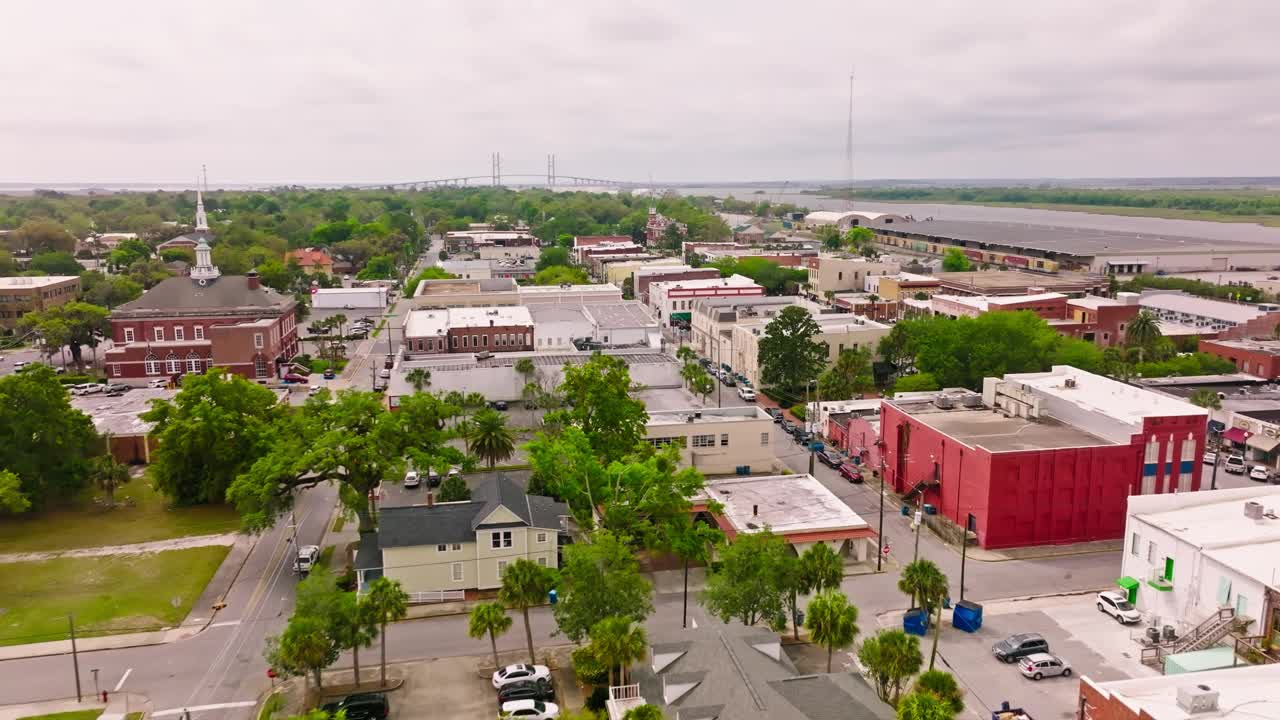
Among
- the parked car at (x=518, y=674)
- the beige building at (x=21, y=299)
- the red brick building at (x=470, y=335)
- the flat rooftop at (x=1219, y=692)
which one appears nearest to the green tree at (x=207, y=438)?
the parked car at (x=518, y=674)

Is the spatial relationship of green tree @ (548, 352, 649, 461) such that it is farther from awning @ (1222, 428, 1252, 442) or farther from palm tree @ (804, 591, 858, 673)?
awning @ (1222, 428, 1252, 442)

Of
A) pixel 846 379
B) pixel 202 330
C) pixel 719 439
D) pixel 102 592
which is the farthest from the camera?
pixel 202 330

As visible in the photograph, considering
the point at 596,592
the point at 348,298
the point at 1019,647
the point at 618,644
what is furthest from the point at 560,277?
the point at 618,644

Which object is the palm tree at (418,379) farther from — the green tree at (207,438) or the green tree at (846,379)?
the green tree at (846,379)

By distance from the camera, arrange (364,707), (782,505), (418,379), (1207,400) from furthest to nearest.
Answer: (418,379)
(1207,400)
(782,505)
(364,707)

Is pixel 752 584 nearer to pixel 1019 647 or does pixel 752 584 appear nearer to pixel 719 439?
pixel 1019 647

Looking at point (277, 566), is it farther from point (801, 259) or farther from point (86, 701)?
point (801, 259)
